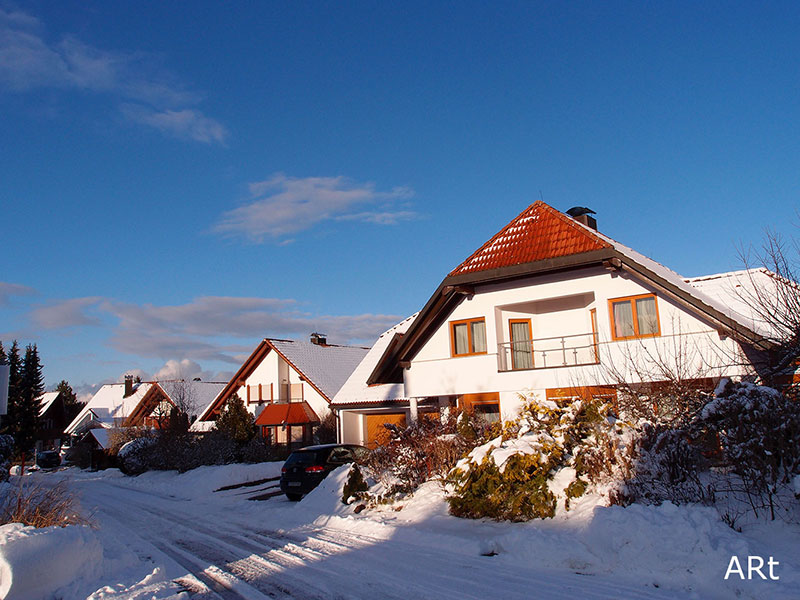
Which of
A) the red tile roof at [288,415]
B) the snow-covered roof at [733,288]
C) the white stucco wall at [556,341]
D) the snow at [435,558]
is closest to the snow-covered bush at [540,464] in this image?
the snow at [435,558]

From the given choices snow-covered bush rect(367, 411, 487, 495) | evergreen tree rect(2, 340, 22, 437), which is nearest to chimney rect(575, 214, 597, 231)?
snow-covered bush rect(367, 411, 487, 495)

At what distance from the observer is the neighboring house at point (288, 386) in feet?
111

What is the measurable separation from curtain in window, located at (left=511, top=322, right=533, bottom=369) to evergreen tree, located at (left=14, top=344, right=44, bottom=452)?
49.3 m

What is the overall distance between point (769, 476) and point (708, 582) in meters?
2.95

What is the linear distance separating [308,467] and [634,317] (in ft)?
35.0

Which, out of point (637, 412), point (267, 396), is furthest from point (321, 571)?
point (267, 396)

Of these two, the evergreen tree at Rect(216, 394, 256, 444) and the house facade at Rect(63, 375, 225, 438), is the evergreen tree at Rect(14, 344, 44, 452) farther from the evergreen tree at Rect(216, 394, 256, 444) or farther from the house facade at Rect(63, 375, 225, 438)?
the evergreen tree at Rect(216, 394, 256, 444)

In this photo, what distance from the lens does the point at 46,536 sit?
8.90 meters

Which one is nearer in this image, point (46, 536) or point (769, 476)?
point (46, 536)

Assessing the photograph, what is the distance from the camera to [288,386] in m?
36.1

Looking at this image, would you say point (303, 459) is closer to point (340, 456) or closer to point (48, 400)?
point (340, 456)

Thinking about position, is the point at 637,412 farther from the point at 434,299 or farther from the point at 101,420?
the point at 101,420

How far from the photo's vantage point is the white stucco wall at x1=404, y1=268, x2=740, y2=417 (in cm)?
1694

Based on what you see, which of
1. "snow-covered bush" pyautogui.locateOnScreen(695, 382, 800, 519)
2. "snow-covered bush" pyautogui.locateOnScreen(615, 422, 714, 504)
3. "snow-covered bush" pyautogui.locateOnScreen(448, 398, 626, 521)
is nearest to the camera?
"snow-covered bush" pyautogui.locateOnScreen(695, 382, 800, 519)
